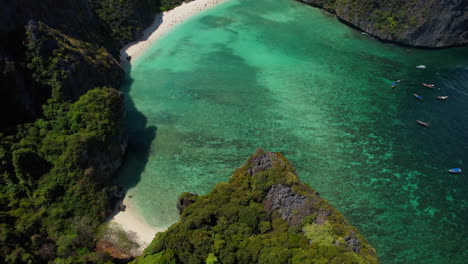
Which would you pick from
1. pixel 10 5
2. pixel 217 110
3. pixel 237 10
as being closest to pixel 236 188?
pixel 217 110

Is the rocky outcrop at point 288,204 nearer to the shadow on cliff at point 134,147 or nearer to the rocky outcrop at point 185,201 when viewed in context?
the rocky outcrop at point 185,201

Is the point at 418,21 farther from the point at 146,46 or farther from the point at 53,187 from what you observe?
the point at 53,187

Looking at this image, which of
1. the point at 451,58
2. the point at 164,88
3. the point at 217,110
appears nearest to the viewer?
the point at 217,110

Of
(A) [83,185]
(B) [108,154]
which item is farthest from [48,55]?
(A) [83,185]

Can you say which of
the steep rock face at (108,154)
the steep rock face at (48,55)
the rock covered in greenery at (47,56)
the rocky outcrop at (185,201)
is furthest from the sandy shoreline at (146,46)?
the rock covered in greenery at (47,56)

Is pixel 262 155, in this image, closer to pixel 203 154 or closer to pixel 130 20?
pixel 203 154

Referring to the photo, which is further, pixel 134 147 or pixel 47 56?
pixel 134 147

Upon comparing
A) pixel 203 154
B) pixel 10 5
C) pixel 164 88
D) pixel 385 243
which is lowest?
pixel 385 243

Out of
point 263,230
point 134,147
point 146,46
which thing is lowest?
point 134,147
